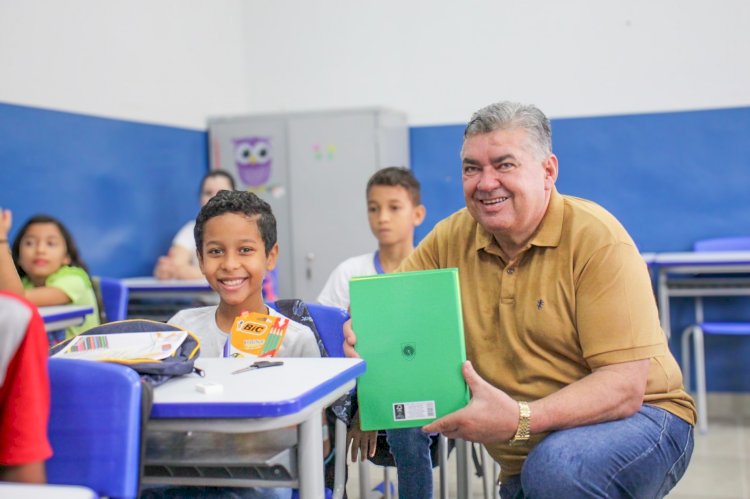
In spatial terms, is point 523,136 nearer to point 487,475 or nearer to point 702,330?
point 487,475

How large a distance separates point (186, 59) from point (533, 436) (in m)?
4.25

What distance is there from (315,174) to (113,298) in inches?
76.0

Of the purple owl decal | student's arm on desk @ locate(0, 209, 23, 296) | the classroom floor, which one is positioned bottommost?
the classroom floor

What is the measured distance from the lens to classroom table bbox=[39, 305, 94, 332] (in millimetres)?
3102

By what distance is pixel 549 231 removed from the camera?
1.90 meters

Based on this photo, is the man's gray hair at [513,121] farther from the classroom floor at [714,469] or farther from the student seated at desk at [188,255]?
the student seated at desk at [188,255]

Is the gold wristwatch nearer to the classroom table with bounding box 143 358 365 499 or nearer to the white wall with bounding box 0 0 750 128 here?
the classroom table with bounding box 143 358 365 499

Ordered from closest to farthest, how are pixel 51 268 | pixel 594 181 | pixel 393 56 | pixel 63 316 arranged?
pixel 63 316 < pixel 51 268 < pixel 594 181 < pixel 393 56

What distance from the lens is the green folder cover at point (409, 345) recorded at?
5.53ft

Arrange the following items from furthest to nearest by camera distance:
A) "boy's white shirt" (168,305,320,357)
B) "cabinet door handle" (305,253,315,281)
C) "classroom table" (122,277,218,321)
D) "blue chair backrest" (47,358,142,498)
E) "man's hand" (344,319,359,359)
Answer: "cabinet door handle" (305,253,315,281), "classroom table" (122,277,218,321), "boy's white shirt" (168,305,320,357), "man's hand" (344,319,359,359), "blue chair backrest" (47,358,142,498)

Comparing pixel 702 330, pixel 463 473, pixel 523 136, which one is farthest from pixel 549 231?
pixel 702 330

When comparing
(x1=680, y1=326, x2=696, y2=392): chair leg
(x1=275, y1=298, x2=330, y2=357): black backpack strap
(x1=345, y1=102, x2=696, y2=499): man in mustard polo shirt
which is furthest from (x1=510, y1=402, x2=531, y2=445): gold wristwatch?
(x1=680, y1=326, x2=696, y2=392): chair leg

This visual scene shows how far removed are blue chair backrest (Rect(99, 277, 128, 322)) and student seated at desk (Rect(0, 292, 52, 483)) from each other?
7.91ft

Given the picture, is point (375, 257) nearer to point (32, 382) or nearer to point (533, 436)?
point (533, 436)
